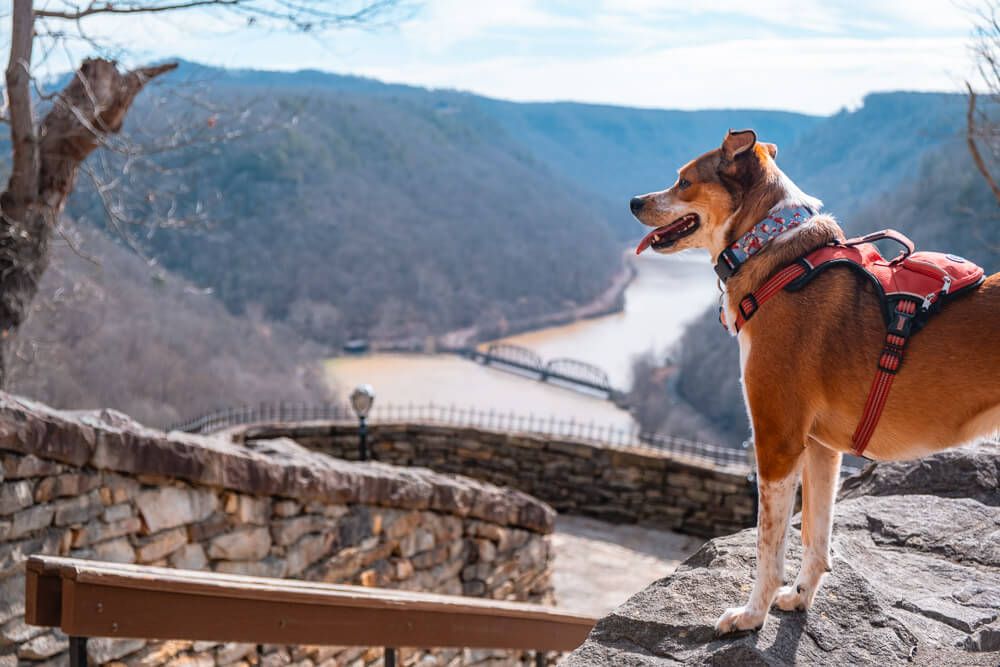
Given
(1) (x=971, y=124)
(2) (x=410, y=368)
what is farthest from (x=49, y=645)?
(2) (x=410, y=368)

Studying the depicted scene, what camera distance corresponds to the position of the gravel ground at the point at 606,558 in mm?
9242

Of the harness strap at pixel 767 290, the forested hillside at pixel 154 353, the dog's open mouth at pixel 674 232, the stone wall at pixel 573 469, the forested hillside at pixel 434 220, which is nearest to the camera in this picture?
the harness strap at pixel 767 290

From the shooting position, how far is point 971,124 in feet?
19.4

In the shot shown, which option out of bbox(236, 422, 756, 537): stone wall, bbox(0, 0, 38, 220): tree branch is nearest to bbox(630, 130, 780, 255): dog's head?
bbox(0, 0, 38, 220): tree branch

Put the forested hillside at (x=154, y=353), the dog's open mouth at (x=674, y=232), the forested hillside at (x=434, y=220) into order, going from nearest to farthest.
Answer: the dog's open mouth at (x=674, y=232) → the forested hillside at (x=154, y=353) → the forested hillside at (x=434, y=220)

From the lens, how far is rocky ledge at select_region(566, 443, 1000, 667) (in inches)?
80.5

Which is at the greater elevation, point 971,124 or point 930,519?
point 971,124

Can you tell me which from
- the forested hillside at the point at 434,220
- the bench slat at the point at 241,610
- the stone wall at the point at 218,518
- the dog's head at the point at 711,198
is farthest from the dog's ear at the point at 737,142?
the forested hillside at the point at 434,220

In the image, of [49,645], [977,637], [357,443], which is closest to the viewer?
[977,637]

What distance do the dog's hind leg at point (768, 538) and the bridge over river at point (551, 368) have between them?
24.9m

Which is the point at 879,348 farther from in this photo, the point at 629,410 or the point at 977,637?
the point at 629,410

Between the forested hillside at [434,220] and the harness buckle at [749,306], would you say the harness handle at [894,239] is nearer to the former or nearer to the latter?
the harness buckle at [749,306]

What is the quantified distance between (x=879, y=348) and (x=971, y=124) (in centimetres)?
480

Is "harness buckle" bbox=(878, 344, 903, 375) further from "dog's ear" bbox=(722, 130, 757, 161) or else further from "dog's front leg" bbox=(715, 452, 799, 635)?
"dog's ear" bbox=(722, 130, 757, 161)
